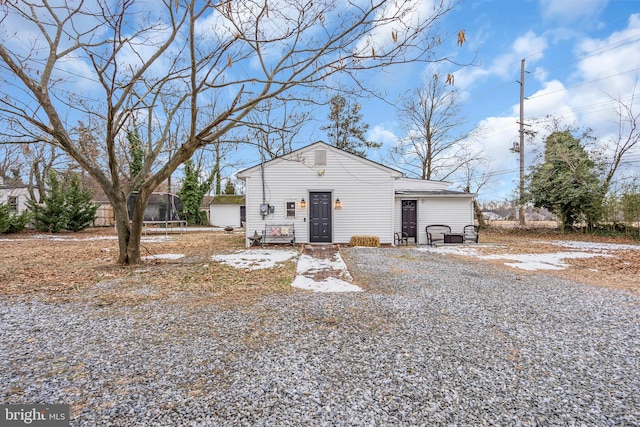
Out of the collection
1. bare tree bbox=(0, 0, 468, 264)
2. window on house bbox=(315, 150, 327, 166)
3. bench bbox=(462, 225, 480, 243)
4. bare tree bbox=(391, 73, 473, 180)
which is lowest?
bench bbox=(462, 225, 480, 243)

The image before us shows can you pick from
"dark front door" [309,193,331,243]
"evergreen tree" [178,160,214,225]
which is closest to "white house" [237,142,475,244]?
"dark front door" [309,193,331,243]

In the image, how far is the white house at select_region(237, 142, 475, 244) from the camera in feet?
38.9

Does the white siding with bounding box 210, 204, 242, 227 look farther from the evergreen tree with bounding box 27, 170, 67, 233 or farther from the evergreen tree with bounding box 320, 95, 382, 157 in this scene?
the evergreen tree with bounding box 27, 170, 67, 233

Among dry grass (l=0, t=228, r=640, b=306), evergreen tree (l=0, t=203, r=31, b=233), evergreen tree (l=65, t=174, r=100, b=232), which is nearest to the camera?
dry grass (l=0, t=228, r=640, b=306)

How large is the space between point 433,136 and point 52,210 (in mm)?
24658

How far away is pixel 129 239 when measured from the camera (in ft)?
24.7

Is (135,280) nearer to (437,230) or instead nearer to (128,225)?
(128,225)

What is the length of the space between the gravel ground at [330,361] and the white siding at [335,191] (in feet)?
24.5

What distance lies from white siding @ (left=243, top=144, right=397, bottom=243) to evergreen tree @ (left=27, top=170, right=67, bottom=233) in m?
13.8

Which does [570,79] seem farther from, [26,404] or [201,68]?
[26,404]

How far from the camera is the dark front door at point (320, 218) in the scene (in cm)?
1204

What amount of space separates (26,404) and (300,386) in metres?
1.86

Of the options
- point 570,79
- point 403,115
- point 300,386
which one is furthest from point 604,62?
point 300,386

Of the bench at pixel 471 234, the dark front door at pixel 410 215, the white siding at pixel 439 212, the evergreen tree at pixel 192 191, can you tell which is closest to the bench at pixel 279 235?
the white siding at pixel 439 212
